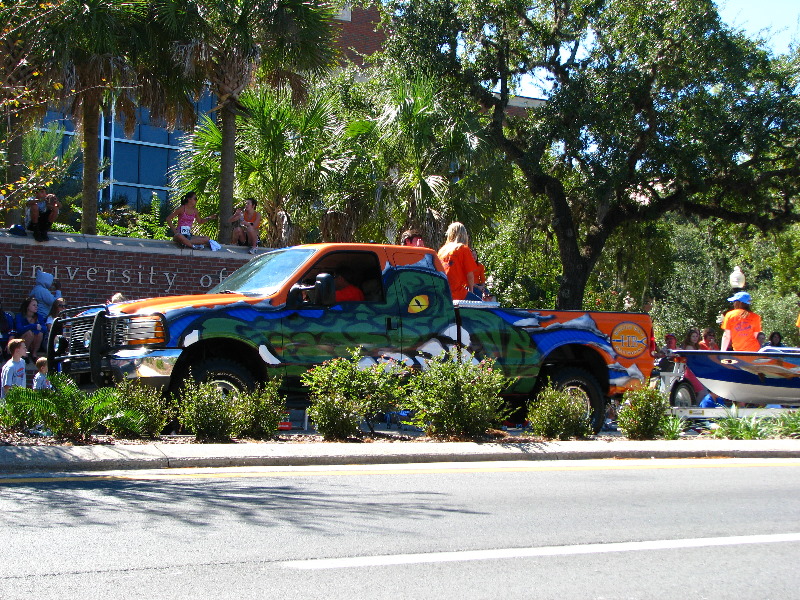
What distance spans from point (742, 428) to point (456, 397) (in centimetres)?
451

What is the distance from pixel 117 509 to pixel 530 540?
272 centimetres

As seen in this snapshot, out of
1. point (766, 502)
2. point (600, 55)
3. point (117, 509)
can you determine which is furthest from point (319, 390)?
point (600, 55)

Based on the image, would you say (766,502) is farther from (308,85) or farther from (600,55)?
(600,55)

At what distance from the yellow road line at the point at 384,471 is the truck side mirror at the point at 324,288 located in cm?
204

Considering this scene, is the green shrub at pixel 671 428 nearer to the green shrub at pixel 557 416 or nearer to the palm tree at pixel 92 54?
the green shrub at pixel 557 416

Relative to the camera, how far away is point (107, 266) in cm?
1695

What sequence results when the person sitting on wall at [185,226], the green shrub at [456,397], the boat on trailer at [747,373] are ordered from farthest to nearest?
1. the person sitting on wall at [185,226]
2. the boat on trailer at [747,373]
3. the green shrub at [456,397]

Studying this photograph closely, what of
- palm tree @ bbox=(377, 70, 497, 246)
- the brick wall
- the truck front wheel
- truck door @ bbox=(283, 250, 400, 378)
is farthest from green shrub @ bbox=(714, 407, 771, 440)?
the brick wall

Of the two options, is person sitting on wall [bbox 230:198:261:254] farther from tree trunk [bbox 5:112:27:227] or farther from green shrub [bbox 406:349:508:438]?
green shrub [bbox 406:349:508:438]

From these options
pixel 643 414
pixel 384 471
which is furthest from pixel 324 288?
pixel 643 414

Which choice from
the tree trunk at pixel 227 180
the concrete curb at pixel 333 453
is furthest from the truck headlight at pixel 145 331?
the tree trunk at pixel 227 180

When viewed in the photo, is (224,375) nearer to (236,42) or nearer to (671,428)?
(671,428)

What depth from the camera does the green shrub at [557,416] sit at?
433 inches

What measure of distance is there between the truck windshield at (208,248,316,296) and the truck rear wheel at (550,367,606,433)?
354 centimetres
